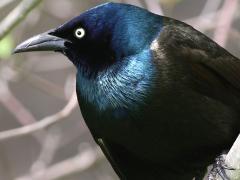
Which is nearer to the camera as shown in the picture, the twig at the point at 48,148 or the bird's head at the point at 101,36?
the bird's head at the point at 101,36

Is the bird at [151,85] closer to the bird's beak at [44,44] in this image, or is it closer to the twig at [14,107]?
the bird's beak at [44,44]

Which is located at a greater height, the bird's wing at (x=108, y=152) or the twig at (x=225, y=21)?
the twig at (x=225, y=21)

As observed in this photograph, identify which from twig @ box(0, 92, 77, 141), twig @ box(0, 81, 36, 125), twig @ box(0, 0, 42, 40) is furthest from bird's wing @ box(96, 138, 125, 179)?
twig @ box(0, 81, 36, 125)

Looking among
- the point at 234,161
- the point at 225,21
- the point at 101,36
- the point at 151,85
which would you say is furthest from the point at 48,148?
the point at 234,161

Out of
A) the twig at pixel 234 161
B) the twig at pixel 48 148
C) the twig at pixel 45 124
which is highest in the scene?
the twig at pixel 48 148

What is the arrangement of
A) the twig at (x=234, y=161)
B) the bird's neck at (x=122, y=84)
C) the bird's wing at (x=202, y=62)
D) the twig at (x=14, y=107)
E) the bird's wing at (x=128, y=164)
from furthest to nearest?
the twig at (x=14, y=107) < the bird's wing at (x=128, y=164) < the bird's wing at (x=202, y=62) < the bird's neck at (x=122, y=84) < the twig at (x=234, y=161)

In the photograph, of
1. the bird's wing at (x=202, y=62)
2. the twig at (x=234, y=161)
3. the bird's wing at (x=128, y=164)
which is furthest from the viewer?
the bird's wing at (x=128, y=164)

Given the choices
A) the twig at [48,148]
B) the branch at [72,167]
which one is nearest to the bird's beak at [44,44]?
the branch at [72,167]
